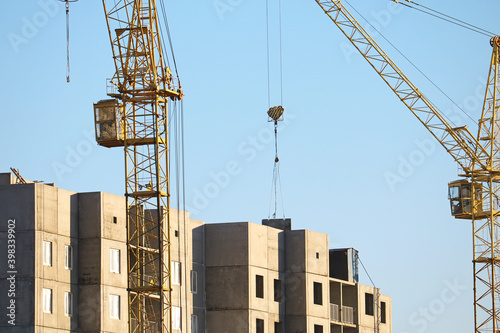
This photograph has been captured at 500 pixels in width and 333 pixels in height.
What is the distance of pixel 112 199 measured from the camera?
3472 inches

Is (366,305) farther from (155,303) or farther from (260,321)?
(155,303)

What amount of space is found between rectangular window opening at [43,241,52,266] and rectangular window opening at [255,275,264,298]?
22736 mm

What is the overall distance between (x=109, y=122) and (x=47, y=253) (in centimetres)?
1204

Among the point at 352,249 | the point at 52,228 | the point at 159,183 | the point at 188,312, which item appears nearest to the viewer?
the point at 52,228

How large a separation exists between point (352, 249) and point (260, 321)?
18.9 m

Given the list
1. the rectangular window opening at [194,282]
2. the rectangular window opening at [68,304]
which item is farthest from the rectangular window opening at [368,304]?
the rectangular window opening at [68,304]

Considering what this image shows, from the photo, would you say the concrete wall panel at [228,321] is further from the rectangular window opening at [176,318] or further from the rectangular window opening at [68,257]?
the rectangular window opening at [68,257]

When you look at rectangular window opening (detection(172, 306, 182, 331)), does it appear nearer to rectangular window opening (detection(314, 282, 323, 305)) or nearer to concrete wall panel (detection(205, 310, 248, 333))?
concrete wall panel (detection(205, 310, 248, 333))

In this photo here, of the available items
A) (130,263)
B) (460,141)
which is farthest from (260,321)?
(460,141)

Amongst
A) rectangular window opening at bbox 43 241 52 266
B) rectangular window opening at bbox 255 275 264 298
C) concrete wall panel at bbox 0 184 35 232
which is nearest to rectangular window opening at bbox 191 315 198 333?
rectangular window opening at bbox 255 275 264 298

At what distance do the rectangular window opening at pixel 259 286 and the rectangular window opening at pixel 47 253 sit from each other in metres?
22.7

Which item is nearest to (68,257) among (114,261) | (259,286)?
(114,261)

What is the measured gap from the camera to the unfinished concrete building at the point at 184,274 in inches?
3204

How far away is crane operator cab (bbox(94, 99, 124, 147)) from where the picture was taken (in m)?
89.4
